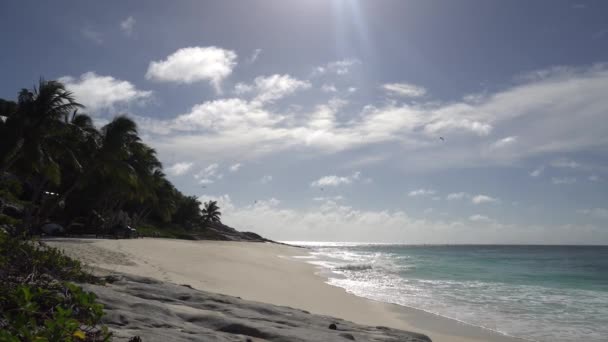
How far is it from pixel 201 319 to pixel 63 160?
2599cm

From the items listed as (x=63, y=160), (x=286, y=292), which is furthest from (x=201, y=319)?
(x=63, y=160)

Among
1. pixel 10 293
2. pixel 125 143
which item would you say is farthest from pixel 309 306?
pixel 125 143

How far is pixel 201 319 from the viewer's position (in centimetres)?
524

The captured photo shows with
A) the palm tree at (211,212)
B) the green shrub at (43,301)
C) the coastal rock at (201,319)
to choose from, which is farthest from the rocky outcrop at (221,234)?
the green shrub at (43,301)

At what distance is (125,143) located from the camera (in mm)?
26172

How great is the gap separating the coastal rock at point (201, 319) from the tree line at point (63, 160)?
267 cm

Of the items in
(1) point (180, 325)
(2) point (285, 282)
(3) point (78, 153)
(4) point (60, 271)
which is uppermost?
(3) point (78, 153)

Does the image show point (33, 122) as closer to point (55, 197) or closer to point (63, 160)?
point (63, 160)

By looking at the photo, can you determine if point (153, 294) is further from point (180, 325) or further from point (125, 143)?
point (125, 143)

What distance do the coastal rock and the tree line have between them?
2668 millimetres

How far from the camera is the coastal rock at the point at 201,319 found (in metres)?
4.19

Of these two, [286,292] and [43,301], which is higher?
[43,301]

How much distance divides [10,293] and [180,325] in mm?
2005

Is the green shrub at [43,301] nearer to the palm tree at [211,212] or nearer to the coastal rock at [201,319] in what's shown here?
the coastal rock at [201,319]
